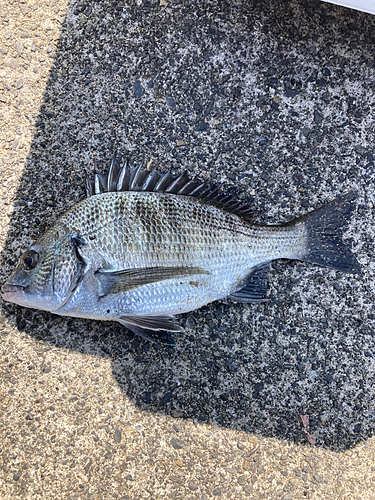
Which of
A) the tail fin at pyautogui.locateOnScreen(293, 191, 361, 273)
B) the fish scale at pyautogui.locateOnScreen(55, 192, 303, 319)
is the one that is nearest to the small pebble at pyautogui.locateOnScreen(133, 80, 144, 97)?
the fish scale at pyautogui.locateOnScreen(55, 192, 303, 319)

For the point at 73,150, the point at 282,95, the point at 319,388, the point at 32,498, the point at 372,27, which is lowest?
the point at 32,498

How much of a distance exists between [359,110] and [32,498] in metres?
2.96

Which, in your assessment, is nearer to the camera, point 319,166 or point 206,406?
point 206,406

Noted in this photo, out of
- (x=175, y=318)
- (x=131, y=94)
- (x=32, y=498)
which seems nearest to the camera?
(x=32, y=498)

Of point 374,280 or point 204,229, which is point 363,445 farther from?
point 204,229

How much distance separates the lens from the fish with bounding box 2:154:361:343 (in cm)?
187

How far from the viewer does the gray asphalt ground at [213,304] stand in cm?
206

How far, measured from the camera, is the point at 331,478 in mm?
2162

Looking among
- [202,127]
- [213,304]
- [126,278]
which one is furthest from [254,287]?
[202,127]

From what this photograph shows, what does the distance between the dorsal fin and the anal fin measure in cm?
38

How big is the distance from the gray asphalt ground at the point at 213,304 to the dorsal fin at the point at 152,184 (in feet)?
0.57

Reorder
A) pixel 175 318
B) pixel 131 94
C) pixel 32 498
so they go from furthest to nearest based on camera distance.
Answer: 1. pixel 131 94
2. pixel 175 318
3. pixel 32 498

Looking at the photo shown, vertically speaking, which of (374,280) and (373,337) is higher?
(374,280)

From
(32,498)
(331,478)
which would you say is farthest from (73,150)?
(331,478)
